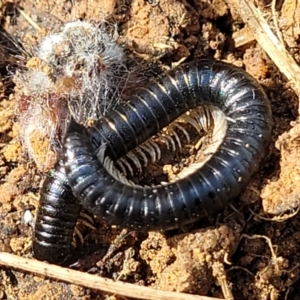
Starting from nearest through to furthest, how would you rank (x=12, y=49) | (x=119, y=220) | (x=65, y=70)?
1. (x=119, y=220)
2. (x=65, y=70)
3. (x=12, y=49)

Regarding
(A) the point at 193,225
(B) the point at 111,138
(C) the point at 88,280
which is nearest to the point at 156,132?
(B) the point at 111,138

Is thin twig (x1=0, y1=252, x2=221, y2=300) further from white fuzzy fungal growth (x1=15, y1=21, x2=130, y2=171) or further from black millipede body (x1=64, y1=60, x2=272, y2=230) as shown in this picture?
white fuzzy fungal growth (x1=15, y1=21, x2=130, y2=171)

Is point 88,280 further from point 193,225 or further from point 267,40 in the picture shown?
point 267,40

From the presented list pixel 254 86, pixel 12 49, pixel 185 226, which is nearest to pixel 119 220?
pixel 185 226

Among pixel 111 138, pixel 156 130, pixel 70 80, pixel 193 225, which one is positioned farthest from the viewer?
pixel 70 80

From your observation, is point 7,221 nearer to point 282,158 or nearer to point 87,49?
point 87,49

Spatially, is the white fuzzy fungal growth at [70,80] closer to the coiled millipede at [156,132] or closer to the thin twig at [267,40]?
the coiled millipede at [156,132]
